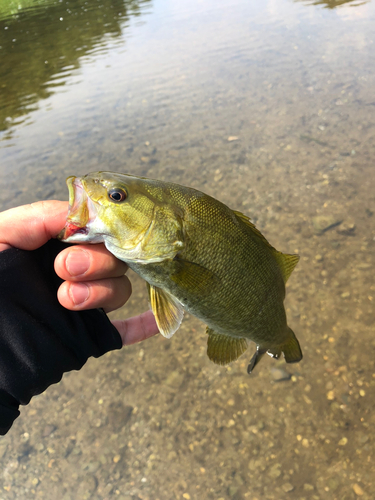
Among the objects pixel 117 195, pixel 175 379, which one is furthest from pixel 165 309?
pixel 175 379

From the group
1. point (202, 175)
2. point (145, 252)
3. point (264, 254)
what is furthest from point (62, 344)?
point (202, 175)

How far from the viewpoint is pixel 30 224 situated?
218 centimetres

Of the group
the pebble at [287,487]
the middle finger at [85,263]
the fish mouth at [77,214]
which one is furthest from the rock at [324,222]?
the fish mouth at [77,214]

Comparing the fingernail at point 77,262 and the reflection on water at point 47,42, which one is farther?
the reflection on water at point 47,42

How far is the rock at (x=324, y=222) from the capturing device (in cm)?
563

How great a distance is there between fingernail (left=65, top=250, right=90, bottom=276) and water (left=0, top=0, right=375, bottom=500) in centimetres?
279

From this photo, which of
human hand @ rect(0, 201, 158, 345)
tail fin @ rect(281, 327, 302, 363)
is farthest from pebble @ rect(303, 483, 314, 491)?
human hand @ rect(0, 201, 158, 345)

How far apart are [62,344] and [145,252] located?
2.86 ft

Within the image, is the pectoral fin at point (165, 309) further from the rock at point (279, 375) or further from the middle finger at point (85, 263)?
the rock at point (279, 375)

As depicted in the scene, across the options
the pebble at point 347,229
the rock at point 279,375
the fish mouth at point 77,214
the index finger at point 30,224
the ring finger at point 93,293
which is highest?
the fish mouth at point 77,214

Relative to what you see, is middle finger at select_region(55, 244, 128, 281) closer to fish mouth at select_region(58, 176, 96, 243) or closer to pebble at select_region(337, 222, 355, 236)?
fish mouth at select_region(58, 176, 96, 243)

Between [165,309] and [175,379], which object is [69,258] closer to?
[165,309]

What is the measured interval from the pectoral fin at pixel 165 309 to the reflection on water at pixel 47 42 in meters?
10.4

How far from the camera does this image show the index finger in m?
2.17
